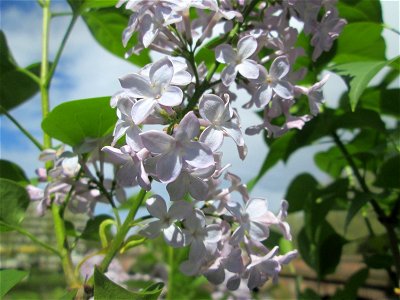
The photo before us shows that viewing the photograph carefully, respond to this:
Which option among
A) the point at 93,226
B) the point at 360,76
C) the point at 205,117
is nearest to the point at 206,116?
the point at 205,117

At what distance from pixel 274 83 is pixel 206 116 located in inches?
3.9

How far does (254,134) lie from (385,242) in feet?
1.36

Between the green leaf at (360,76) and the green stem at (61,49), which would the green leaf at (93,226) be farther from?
the green leaf at (360,76)

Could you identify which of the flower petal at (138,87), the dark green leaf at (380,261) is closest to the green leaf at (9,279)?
the flower petal at (138,87)

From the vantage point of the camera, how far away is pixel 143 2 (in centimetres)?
42

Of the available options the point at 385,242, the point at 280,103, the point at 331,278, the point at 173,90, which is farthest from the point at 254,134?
the point at 331,278

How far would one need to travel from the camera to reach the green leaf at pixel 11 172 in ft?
2.22

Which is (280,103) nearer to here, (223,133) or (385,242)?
(223,133)

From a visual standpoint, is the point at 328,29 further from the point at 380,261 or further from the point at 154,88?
the point at 380,261

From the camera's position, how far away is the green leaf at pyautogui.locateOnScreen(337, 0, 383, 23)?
73 centimetres

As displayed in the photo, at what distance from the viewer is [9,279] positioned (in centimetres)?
51

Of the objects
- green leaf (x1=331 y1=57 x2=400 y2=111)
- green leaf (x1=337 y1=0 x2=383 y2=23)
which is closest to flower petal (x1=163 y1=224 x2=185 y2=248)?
green leaf (x1=331 y1=57 x2=400 y2=111)

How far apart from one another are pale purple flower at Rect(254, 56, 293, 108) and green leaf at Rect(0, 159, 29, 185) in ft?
1.28

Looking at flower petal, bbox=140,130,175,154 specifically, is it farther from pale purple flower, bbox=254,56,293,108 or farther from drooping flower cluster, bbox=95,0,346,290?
pale purple flower, bbox=254,56,293,108
